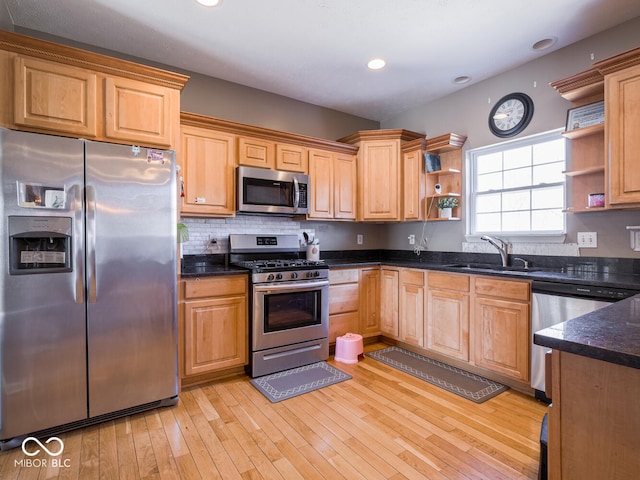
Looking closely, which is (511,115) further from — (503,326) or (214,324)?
(214,324)

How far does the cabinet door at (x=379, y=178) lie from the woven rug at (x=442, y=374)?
149 centimetres

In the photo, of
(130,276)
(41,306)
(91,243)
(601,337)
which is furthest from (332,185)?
(601,337)

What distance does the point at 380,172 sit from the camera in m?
3.90

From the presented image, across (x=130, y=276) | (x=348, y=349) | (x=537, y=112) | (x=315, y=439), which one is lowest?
(x=315, y=439)

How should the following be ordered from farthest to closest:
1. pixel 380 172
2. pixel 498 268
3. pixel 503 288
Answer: pixel 380 172 → pixel 498 268 → pixel 503 288

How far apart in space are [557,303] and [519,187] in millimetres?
1357

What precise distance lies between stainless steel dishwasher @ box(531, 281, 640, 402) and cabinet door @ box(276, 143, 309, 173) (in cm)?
237

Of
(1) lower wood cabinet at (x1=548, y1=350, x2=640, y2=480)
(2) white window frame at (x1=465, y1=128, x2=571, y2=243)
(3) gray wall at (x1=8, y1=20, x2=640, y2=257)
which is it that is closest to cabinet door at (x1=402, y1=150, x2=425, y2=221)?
(3) gray wall at (x1=8, y1=20, x2=640, y2=257)

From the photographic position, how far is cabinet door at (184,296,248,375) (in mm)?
2674

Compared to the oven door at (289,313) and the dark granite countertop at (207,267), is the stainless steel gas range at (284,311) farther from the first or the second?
the dark granite countertop at (207,267)

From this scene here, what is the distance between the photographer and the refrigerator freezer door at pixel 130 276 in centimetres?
213

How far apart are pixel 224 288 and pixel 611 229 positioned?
10.0 ft

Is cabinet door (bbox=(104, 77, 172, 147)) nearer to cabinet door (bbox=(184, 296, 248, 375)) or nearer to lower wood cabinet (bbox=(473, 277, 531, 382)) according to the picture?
cabinet door (bbox=(184, 296, 248, 375))

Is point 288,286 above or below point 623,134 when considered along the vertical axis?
below
